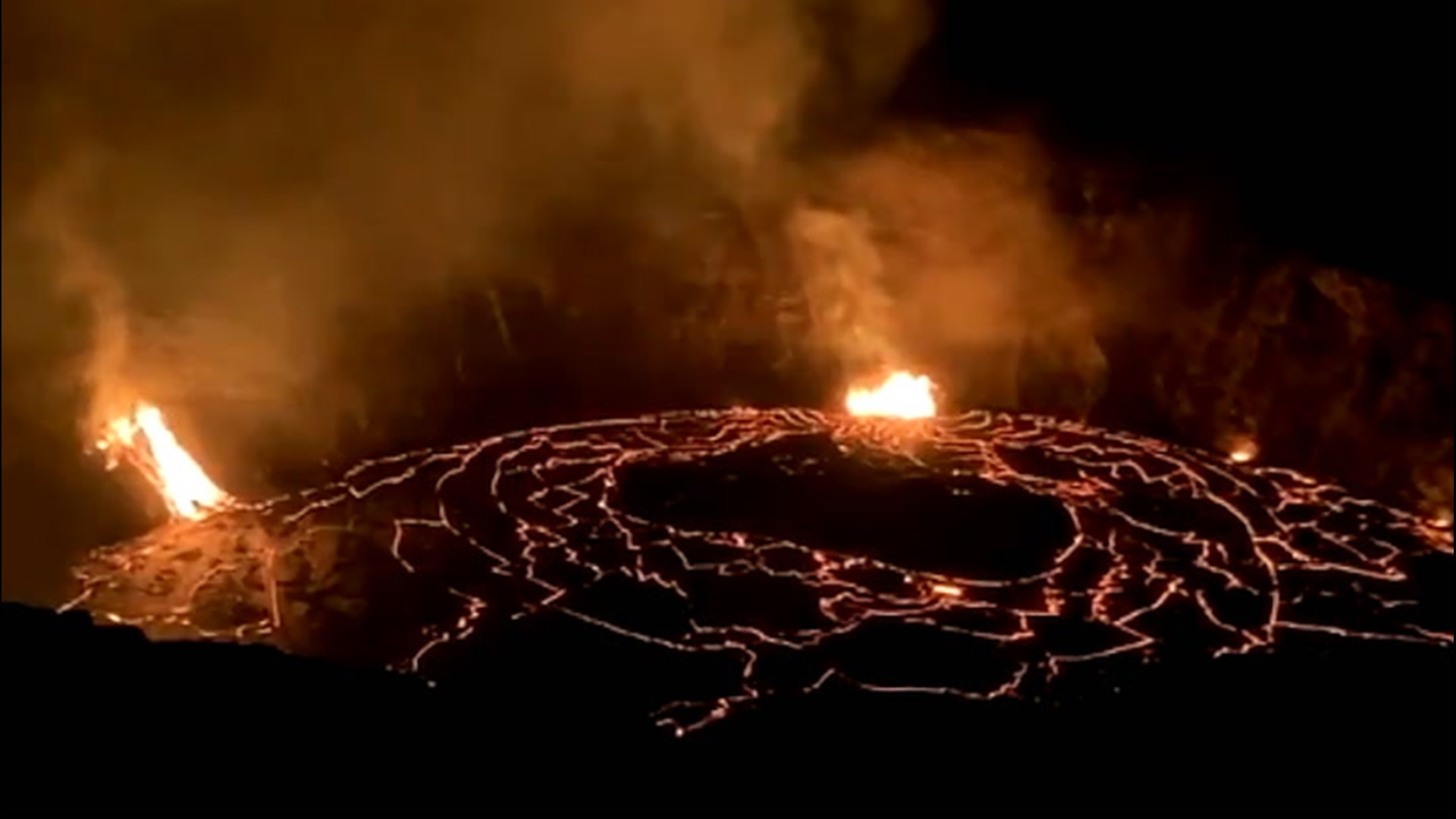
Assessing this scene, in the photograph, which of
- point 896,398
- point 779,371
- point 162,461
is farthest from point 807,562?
point 162,461

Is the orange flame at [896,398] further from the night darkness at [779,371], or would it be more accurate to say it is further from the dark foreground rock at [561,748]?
the dark foreground rock at [561,748]

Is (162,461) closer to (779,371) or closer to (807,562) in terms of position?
(807,562)

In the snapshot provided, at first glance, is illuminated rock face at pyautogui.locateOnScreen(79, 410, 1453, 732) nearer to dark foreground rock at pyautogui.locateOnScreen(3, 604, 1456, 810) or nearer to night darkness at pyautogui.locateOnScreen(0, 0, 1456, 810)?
night darkness at pyautogui.locateOnScreen(0, 0, 1456, 810)

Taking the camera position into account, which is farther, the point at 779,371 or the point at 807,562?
the point at 779,371

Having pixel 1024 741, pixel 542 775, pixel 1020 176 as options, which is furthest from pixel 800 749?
pixel 1020 176

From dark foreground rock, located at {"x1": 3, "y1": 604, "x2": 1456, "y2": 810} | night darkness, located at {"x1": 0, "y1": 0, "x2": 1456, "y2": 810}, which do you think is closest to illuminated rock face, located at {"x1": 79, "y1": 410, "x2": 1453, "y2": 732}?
night darkness, located at {"x1": 0, "y1": 0, "x2": 1456, "y2": 810}

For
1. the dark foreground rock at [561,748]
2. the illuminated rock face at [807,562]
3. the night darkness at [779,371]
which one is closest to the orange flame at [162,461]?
the night darkness at [779,371]
